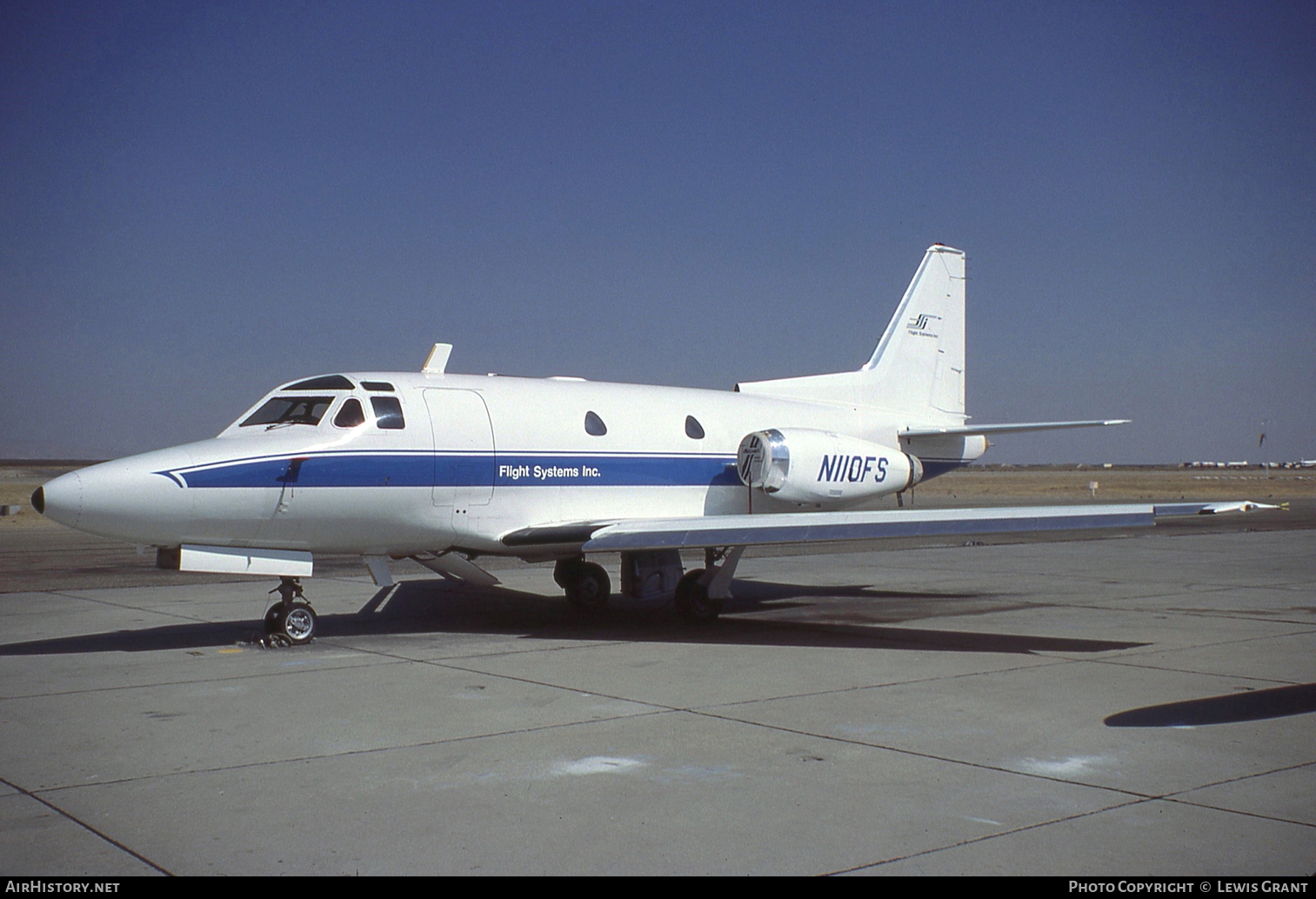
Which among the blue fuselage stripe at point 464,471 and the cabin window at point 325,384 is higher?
the cabin window at point 325,384

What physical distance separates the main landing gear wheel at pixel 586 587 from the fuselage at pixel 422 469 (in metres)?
1.55

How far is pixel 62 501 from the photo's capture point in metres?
10.3

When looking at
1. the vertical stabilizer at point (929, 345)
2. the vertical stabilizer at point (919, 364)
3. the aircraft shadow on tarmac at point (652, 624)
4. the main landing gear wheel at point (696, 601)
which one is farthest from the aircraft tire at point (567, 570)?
the vertical stabilizer at point (929, 345)

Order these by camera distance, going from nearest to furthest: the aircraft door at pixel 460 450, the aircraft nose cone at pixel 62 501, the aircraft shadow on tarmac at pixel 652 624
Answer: the aircraft nose cone at pixel 62 501, the aircraft shadow on tarmac at pixel 652 624, the aircraft door at pixel 460 450

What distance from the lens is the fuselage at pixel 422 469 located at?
35.7ft

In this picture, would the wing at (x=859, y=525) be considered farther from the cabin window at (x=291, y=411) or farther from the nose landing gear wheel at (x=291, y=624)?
the cabin window at (x=291, y=411)

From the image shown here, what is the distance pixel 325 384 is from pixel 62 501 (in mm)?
3047

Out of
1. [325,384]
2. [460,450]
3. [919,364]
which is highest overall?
[919,364]

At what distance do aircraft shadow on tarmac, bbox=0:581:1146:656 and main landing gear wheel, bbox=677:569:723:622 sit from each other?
18cm

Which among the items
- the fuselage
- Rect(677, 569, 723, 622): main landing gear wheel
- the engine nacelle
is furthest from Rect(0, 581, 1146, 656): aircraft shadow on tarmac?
the engine nacelle

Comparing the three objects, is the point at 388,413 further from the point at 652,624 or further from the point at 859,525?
the point at 859,525

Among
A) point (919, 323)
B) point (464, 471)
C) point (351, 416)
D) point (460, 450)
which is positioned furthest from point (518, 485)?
point (919, 323)

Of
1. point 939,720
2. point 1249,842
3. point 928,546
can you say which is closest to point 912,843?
point 1249,842
